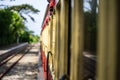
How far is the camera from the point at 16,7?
2296 inches

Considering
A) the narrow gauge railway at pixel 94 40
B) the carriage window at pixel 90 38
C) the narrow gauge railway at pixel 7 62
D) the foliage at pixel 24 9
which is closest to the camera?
the narrow gauge railway at pixel 94 40

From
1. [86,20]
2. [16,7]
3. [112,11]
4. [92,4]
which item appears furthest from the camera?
[16,7]

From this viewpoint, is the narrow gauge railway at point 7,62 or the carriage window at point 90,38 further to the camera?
the narrow gauge railway at point 7,62

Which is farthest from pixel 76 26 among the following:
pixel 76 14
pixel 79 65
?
pixel 79 65

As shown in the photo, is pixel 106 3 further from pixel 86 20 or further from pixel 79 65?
pixel 79 65

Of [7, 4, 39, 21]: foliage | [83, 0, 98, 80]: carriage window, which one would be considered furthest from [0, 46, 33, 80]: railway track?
[7, 4, 39, 21]: foliage

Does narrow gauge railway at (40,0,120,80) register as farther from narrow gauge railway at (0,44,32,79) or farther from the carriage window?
narrow gauge railway at (0,44,32,79)

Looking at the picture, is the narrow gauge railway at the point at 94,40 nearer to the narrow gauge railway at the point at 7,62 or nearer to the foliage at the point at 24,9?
the narrow gauge railway at the point at 7,62

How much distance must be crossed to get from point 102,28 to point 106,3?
0.10m

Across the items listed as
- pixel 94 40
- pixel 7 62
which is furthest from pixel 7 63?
pixel 94 40

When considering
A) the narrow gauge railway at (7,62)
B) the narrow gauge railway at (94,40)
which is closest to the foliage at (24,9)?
the narrow gauge railway at (7,62)

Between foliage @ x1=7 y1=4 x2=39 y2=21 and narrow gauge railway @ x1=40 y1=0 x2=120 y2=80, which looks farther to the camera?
foliage @ x1=7 y1=4 x2=39 y2=21

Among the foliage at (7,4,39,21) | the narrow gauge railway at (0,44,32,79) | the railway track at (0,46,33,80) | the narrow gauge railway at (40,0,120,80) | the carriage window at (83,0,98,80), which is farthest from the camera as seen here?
the foliage at (7,4,39,21)

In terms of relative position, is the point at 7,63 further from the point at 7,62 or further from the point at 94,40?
the point at 94,40
